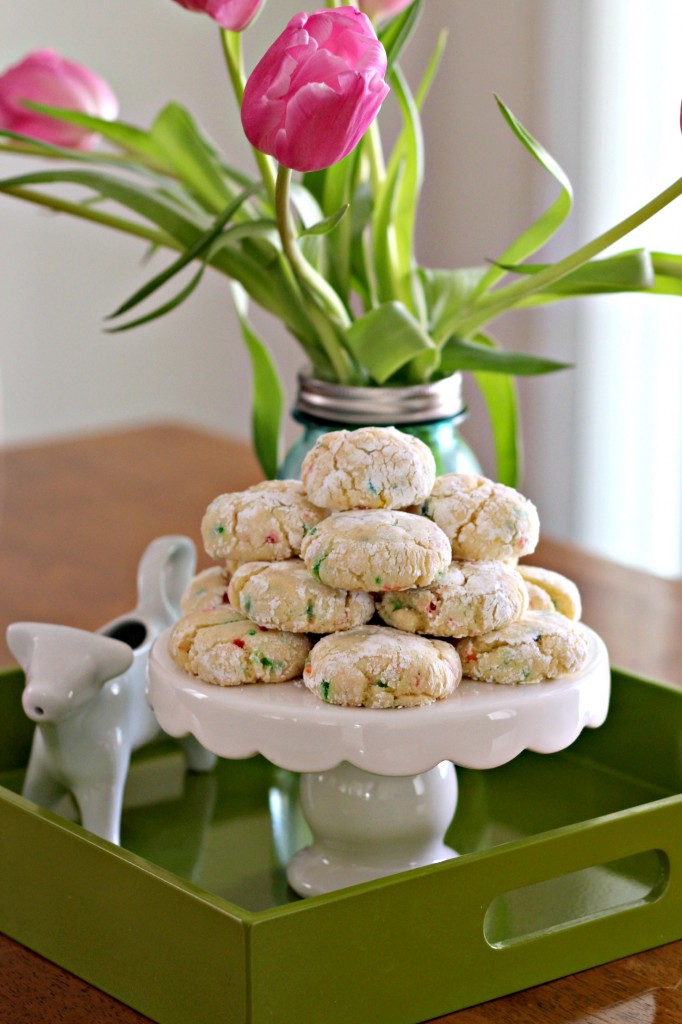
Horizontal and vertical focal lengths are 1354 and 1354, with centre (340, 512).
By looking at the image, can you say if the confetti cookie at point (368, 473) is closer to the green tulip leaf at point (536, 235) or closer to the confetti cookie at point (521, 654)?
the confetti cookie at point (521, 654)

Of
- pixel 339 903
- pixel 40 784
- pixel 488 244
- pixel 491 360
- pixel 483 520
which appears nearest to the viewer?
pixel 339 903

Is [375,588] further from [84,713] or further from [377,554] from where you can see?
[84,713]

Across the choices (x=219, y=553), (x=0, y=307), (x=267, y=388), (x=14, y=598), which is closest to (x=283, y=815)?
(x=219, y=553)

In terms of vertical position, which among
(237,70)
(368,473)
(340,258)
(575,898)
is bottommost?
(575,898)

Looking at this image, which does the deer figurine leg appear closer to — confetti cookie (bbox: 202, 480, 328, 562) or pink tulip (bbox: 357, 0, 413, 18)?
confetti cookie (bbox: 202, 480, 328, 562)

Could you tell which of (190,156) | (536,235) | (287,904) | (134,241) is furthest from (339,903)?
(134,241)

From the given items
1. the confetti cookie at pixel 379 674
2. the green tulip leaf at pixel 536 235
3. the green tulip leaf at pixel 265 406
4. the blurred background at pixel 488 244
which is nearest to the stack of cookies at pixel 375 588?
the confetti cookie at pixel 379 674

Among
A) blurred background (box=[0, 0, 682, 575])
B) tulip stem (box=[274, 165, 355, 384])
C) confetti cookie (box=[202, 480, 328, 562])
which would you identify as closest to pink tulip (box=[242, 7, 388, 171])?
tulip stem (box=[274, 165, 355, 384])
